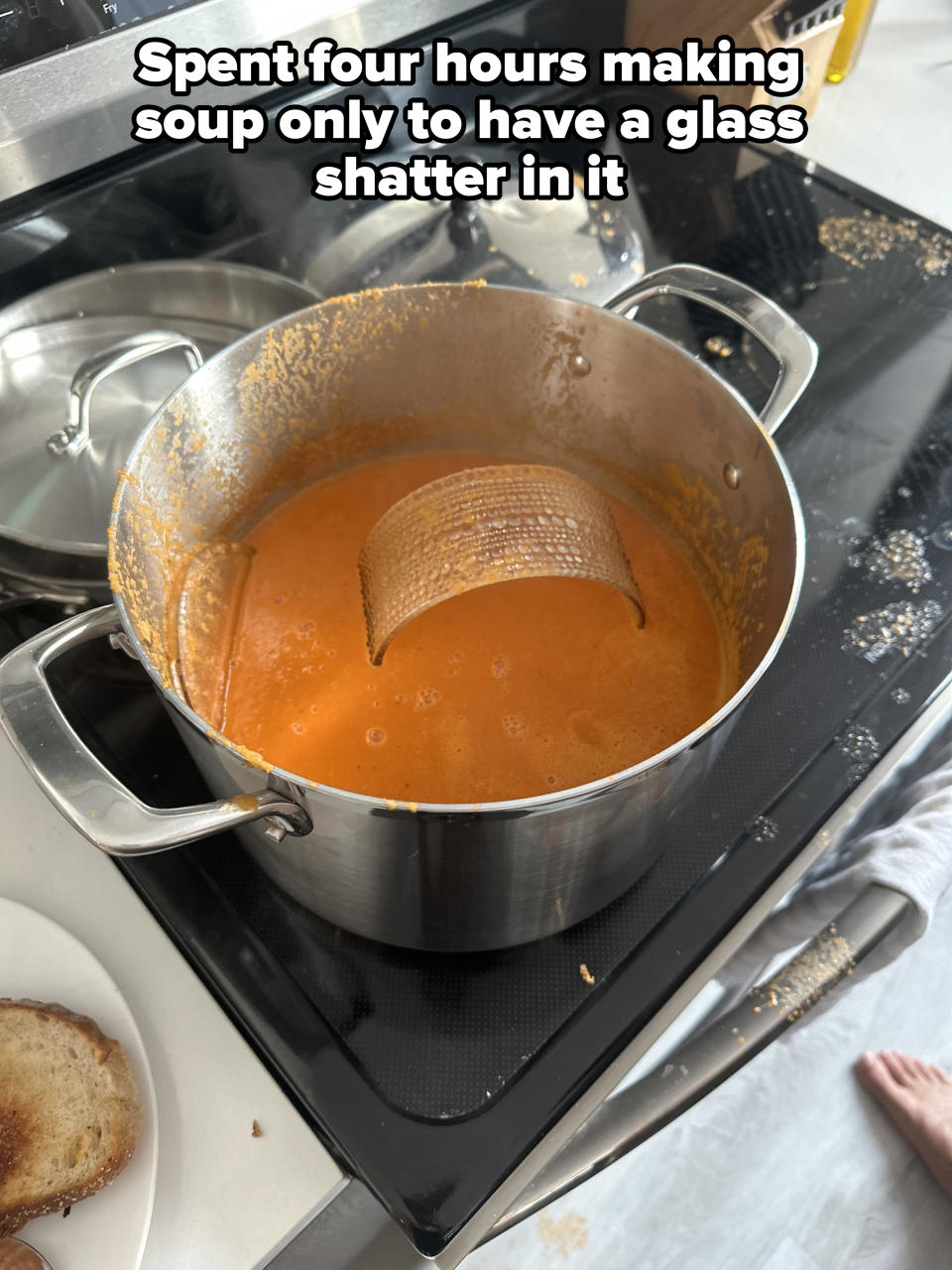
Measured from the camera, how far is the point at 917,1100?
1.12 metres

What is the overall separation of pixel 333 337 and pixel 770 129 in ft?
2.17

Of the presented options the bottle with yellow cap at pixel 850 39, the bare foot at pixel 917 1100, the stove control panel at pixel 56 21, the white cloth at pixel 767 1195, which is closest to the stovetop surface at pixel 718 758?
the stove control panel at pixel 56 21

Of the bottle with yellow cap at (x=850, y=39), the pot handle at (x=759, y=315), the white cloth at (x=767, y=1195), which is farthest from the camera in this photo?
the bottle with yellow cap at (x=850, y=39)

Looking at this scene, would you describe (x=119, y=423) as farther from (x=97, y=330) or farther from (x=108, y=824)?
(x=108, y=824)

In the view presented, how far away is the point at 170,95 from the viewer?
0.77 metres

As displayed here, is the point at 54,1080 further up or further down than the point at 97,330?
further down

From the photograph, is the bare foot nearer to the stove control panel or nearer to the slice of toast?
the slice of toast

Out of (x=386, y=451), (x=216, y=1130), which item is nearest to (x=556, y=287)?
(x=386, y=451)

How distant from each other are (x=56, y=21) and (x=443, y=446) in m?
0.43

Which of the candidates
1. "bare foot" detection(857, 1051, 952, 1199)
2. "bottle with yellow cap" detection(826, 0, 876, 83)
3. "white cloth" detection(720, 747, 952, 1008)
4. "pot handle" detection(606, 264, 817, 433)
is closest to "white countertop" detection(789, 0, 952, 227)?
"bottle with yellow cap" detection(826, 0, 876, 83)

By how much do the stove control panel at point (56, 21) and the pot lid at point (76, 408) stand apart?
0.21 metres

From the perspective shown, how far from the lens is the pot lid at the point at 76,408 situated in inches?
28.6

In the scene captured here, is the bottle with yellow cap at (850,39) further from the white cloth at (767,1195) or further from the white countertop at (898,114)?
the white cloth at (767,1195)

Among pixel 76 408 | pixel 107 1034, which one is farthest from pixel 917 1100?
pixel 76 408
